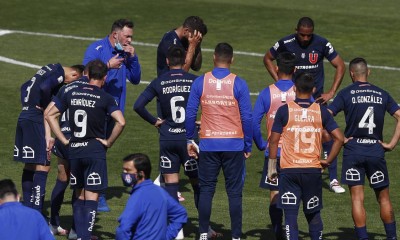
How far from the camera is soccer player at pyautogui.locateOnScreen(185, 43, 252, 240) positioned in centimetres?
1534

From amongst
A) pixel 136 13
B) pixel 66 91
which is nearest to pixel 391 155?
pixel 66 91

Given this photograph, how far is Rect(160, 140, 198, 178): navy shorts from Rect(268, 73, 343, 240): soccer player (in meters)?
2.31

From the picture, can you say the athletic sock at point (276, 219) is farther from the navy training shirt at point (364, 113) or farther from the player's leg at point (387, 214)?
the player's leg at point (387, 214)

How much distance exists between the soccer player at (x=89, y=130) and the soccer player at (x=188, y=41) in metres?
2.93

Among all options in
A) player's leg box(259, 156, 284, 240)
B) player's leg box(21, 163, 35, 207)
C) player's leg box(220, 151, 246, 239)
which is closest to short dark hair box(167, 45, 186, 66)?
player's leg box(220, 151, 246, 239)

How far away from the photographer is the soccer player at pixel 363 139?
1537 centimetres

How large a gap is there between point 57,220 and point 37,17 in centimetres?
2069

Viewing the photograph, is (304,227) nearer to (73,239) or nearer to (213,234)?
(213,234)

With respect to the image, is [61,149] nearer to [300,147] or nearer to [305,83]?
[300,147]

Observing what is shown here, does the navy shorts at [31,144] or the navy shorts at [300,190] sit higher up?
the navy shorts at [31,144]

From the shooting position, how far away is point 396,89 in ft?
89.3

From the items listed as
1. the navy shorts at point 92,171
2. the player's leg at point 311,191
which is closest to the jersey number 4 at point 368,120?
the player's leg at point 311,191

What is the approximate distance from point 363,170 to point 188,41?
4.24m

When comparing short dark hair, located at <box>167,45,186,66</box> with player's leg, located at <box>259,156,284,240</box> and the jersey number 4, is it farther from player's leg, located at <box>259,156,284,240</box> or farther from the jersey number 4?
the jersey number 4
